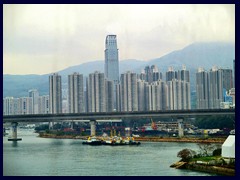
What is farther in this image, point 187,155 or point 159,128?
point 159,128

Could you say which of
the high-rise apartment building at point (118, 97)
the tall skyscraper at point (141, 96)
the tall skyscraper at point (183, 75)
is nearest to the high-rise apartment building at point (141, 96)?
the tall skyscraper at point (141, 96)

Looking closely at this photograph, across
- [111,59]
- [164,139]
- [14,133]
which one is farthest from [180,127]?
[14,133]

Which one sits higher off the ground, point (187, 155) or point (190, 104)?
point (190, 104)

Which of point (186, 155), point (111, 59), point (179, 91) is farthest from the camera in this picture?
point (179, 91)

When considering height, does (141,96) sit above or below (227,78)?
below

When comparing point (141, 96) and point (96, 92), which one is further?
point (141, 96)

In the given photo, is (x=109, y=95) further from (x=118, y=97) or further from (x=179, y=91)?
(x=179, y=91)

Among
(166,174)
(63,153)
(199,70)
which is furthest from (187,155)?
(199,70)
